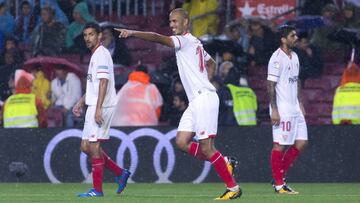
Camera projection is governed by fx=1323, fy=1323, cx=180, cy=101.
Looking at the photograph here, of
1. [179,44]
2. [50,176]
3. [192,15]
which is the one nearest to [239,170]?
[50,176]

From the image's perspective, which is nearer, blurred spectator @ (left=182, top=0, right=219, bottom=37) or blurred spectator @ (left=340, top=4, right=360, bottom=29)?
blurred spectator @ (left=340, top=4, right=360, bottom=29)

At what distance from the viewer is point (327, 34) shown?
75.0 ft

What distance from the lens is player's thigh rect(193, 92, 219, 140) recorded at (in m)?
14.7

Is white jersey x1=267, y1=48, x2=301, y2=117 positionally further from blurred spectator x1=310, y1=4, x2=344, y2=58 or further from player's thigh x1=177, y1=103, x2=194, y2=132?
blurred spectator x1=310, y1=4, x2=344, y2=58

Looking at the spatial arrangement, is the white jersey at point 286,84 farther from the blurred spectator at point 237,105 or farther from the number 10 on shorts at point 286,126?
the blurred spectator at point 237,105

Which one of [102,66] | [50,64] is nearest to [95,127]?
[102,66]

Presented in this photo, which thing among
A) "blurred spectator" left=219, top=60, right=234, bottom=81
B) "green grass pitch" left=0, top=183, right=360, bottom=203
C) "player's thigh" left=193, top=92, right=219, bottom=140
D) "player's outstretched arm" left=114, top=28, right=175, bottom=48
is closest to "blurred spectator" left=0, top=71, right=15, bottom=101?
"green grass pitch" left=0, top=183, right=360, bottom=203

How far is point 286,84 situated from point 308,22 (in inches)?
236

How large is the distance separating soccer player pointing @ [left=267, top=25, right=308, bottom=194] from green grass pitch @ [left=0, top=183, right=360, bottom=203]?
411mm

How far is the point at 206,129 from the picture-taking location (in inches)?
579

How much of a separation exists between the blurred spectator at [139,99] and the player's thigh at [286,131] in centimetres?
476

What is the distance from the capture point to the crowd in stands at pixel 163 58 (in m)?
21.3

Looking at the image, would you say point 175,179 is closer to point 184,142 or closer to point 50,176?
point 50,176

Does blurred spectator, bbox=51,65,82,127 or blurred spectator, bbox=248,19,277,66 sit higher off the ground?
blurred spectator, bbox=248,19,277,66
